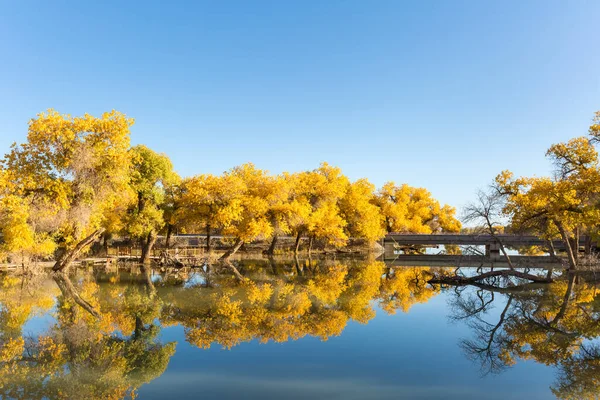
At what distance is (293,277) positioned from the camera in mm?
31906

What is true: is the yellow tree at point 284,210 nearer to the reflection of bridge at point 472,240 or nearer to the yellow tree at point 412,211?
the reflection of bridge at point 472,240

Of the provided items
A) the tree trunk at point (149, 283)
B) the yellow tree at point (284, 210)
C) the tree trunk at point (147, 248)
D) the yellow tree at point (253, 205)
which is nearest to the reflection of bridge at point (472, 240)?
the yellow tree at point (284, 210)

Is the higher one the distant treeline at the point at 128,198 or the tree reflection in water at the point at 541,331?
the distant treeline at the point at 128,198

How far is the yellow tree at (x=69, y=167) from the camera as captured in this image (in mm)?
27375

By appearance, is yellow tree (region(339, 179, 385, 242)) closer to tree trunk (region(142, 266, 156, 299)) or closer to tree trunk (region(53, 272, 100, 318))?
tree trunk (region(142, 266, 156, 299))

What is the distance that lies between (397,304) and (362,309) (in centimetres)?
258

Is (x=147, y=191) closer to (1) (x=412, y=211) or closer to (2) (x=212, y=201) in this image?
(2) (x=212, y=201)

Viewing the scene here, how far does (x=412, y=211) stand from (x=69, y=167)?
66509 mm

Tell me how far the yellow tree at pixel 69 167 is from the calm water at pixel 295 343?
5629 millimetres

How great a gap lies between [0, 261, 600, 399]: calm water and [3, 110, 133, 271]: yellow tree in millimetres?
5629

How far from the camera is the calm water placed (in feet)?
32.9

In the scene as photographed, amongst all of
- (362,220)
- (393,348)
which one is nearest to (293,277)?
(393,348)

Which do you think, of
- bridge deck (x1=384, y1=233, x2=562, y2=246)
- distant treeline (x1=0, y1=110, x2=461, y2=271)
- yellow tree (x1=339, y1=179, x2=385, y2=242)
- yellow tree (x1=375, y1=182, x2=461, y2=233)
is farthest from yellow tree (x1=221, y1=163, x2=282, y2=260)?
yellow tree (x1=375, y1=182, x2=461, y2=233)

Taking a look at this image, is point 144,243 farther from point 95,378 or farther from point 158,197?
point 95,378
